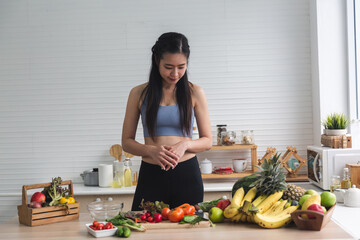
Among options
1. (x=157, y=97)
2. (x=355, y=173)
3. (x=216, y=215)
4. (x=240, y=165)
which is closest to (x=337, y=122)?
(x=355, y=173)

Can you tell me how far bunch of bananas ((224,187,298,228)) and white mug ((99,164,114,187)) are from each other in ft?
7.44

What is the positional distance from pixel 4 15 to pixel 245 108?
295cm

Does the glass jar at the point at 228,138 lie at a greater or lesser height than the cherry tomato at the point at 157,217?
greater

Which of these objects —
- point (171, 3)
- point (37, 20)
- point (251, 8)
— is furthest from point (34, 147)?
point (251, 8)

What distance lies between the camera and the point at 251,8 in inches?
173

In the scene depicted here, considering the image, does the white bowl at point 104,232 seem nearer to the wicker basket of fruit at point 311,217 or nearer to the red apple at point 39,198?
the red apple at point 39,198

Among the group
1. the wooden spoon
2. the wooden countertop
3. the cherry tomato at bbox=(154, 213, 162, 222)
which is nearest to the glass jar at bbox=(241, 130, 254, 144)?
the wooden spoon

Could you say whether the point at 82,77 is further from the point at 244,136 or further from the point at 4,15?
the point at 244,136

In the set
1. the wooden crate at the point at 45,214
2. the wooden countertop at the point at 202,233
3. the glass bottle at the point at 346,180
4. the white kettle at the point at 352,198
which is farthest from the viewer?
the glass bottle at the point at 346,180

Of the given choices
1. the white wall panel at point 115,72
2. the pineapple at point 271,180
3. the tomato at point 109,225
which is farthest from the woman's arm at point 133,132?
the white wall panel at point 115,72

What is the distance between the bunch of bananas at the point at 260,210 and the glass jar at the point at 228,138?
2102 mm

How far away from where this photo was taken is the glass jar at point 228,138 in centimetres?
418

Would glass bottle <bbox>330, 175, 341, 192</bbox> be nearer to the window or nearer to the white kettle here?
the white kettle

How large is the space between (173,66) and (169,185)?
0.75 m
